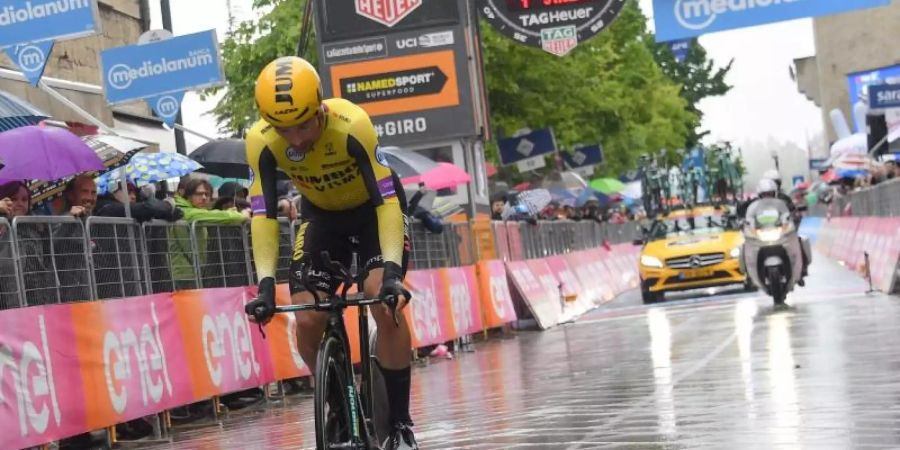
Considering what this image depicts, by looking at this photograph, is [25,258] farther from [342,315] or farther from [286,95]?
[286,95]

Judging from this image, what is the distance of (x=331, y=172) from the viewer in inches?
300

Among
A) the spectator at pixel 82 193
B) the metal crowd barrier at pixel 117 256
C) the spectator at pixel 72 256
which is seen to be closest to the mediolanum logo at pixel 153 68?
the metal crowd barrier at pixel 117 256

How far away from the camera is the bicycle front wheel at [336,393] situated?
7.07 meters

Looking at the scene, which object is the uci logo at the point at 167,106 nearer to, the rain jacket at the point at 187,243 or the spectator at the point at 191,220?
the spectator at the point at 191,220

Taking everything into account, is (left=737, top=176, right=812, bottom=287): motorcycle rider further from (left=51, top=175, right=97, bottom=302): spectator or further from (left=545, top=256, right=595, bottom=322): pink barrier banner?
(left=51, top=175, right=97, bottom=302): spectator

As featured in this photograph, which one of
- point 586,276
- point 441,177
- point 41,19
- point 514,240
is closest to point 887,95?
point 586,276

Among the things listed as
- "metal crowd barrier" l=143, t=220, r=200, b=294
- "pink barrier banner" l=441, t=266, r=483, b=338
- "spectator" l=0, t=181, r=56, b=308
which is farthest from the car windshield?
"spectator" l=0, t=181, r=56, b=308

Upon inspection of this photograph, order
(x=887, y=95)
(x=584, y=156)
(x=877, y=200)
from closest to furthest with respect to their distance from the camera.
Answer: (x=877, y=200) → (x=887, y=95) → (x=584, y=156)

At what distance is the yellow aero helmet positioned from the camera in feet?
22.9

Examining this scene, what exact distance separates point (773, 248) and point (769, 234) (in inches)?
10.7

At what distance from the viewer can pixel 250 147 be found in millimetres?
7711

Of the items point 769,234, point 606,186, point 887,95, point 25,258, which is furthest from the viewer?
point 606,186

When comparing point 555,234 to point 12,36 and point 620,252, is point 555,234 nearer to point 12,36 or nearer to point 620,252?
point 620,252

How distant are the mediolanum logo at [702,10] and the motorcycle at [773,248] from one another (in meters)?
2.88
